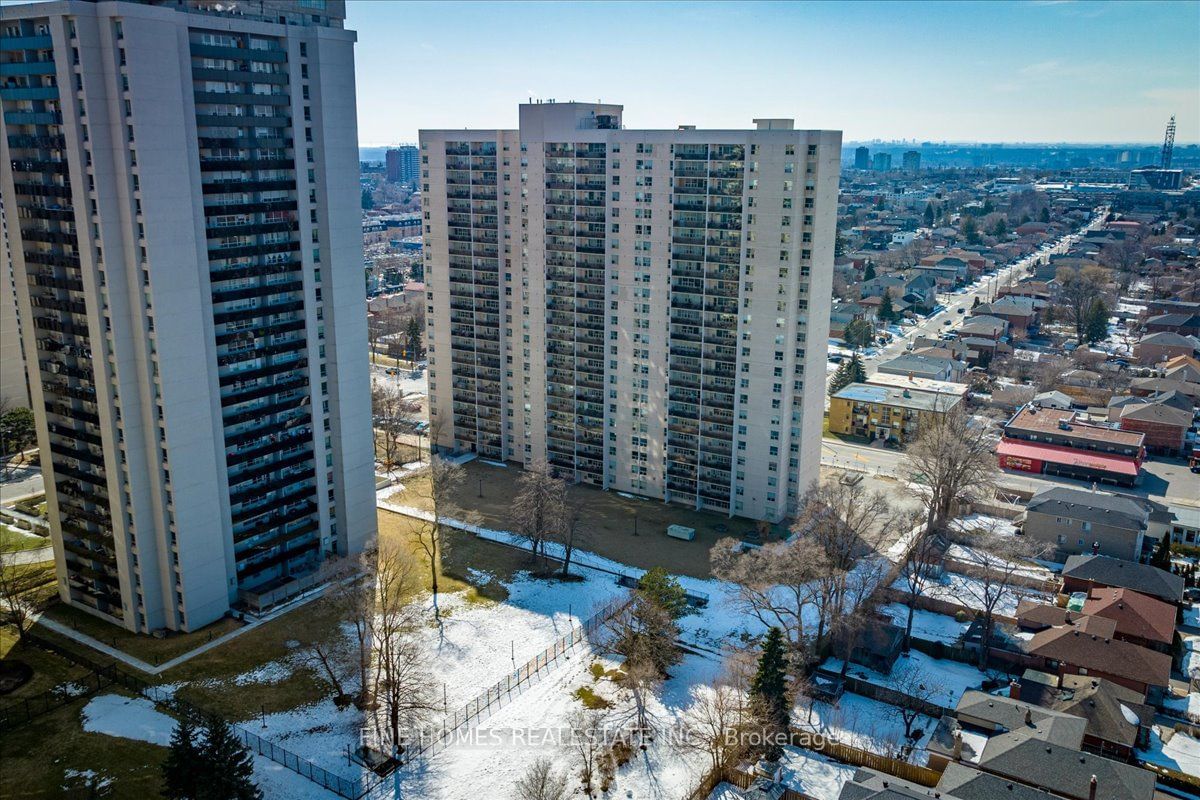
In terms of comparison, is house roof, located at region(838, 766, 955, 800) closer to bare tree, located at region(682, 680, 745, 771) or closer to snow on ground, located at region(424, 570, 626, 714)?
bare tree, located at region(682, 680, 745, 771)

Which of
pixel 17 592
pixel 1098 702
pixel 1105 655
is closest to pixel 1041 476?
pixel 1105 655

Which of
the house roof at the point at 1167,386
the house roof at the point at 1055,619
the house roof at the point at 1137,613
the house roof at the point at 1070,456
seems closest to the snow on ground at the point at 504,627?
the house roof at the point at 1055,619

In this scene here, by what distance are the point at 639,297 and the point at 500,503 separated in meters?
21.4

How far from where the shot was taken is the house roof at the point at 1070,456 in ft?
268

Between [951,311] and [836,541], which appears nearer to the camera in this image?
[836,541]

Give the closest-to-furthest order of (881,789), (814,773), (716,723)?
1. (881,789)
2. (814,773)
3. (716,723)

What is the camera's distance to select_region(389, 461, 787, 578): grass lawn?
67.6 m

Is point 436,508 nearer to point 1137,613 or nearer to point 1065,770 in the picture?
point 1065,770

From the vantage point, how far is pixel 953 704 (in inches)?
1956

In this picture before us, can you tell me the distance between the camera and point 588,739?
151 feet

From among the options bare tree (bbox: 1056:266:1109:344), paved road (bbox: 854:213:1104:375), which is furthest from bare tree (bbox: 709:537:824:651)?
bare tree (bbox: 1056:266:1109:344)

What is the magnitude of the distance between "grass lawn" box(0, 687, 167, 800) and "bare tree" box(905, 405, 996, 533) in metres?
52.3

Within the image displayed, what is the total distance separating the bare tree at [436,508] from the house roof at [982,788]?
32068mm

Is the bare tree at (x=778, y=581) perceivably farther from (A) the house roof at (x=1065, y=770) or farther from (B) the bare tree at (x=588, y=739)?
(A) the house roof at (x=1065, y=770)
